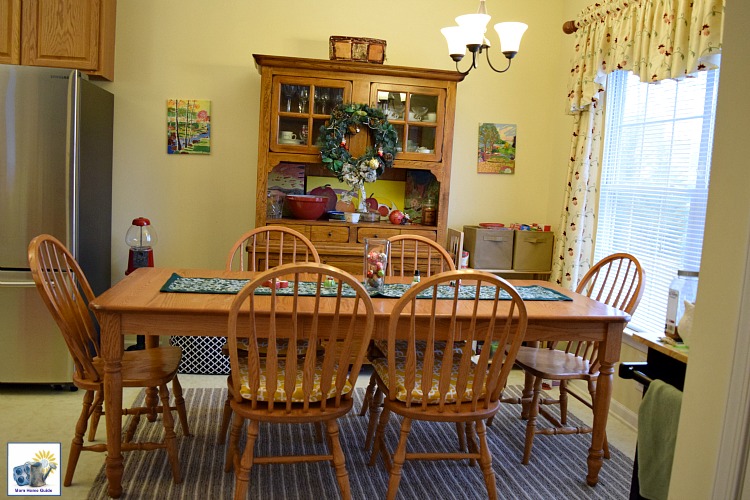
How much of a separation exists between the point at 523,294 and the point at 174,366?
1.47m

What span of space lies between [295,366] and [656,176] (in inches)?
85.9

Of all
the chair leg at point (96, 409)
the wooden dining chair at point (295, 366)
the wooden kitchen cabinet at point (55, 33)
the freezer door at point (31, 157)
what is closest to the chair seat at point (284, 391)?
the wooden dining chair at point (295, 366)

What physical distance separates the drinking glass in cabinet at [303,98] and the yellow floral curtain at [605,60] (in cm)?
153

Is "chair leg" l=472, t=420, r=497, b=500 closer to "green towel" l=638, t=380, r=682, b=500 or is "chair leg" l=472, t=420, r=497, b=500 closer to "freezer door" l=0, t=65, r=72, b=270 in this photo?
"green towel" l=638, t=380, r=682, b=500

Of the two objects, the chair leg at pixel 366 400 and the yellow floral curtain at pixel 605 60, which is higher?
the yellow floral curtain at pixel 605 60

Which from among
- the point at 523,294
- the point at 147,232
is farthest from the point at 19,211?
the point at 523,294

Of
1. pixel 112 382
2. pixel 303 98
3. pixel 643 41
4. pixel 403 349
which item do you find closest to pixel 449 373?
pixel 403 349

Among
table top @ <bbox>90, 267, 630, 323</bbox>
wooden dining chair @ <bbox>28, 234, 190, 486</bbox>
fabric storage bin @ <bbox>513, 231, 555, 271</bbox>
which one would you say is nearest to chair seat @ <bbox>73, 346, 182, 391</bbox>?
wooden dining chair @ <bbox>28, 234, 190, 486</bbox>

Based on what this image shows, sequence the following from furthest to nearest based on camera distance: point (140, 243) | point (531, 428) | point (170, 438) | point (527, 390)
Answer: point (140, 243) → point (527, 390) → point (531, 428) → point (170, 438)

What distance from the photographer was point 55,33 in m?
3.61

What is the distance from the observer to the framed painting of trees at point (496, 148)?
4.36 meters

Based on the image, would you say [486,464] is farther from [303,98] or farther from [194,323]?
[303,98]

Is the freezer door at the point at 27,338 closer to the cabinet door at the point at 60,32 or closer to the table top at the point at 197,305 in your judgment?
the table top at the point at 197,305

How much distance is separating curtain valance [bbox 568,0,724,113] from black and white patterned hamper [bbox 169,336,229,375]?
250 centimetres
